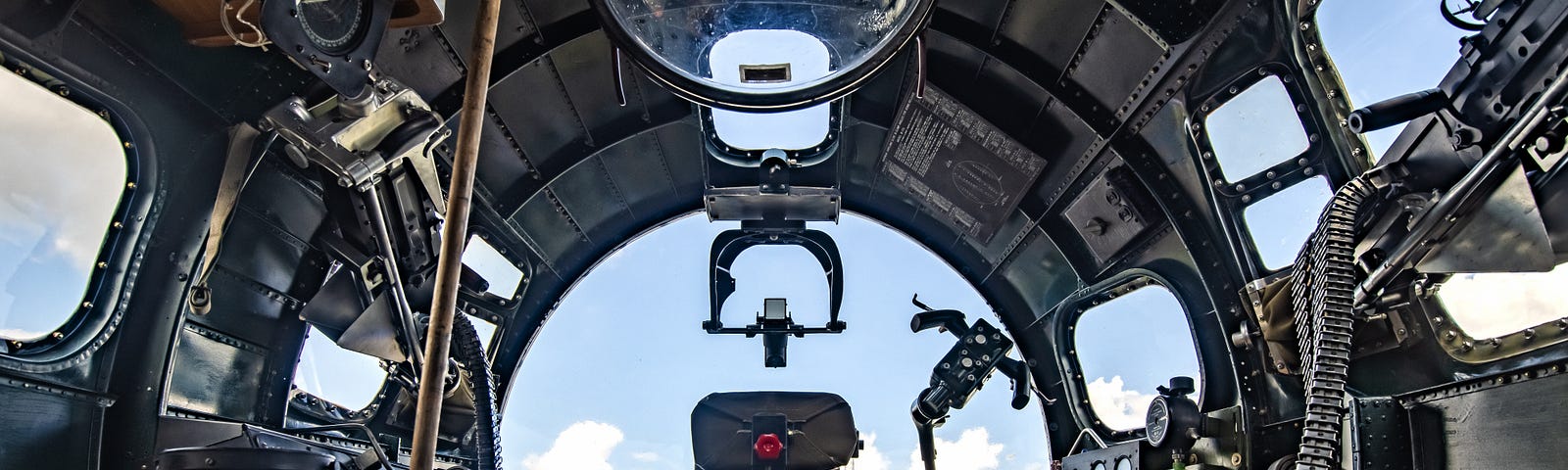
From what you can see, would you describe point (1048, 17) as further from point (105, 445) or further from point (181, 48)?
point (105, 445)

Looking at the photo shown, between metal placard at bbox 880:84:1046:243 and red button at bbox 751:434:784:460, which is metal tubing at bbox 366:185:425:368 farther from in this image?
metal placard at bbox 880:84:1046:243

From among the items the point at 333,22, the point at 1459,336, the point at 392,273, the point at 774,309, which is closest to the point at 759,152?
the point at 774,309

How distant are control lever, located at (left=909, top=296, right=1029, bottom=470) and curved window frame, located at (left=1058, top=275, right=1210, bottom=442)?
52 cm

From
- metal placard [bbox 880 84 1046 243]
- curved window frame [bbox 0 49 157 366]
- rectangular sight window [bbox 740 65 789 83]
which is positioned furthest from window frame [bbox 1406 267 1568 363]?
curved window frame [bbox 0 49 157 366]

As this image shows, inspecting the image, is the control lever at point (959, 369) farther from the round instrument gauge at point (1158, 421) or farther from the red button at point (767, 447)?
the red button at point (767, 447)

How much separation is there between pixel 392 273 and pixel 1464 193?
4.79m

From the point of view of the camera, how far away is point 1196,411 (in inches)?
212

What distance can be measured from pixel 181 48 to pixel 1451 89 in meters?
5.27

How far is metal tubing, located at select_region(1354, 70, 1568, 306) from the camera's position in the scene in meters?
3.15

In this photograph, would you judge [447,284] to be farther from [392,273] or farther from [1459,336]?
[1459,336]

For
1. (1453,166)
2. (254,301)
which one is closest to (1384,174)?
(1453,166)

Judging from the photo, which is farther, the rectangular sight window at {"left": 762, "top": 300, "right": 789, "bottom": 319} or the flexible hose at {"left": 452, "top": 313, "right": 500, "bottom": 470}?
the rectangular sight window at {"left": 762, "top": 300, "right": 789, "bottom": 319}

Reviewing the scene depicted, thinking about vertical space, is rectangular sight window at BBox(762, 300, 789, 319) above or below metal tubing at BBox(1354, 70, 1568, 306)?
above

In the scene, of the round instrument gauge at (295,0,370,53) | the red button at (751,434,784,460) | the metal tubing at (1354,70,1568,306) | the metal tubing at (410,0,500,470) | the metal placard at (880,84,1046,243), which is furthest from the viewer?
the metal placard at (880,84,1046,243)
